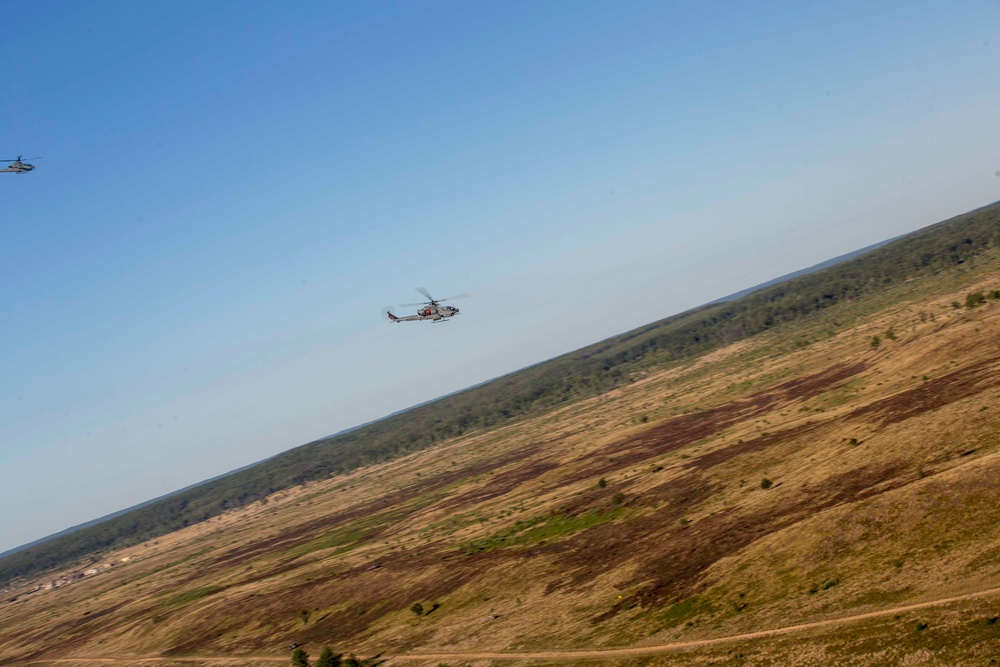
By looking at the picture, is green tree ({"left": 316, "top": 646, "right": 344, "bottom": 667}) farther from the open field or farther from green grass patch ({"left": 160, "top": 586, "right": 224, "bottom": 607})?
green grass patch ({"left": 160, "top": 586, "right": 224, "bottom": 607})

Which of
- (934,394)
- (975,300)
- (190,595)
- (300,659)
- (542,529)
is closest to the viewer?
(300,659)

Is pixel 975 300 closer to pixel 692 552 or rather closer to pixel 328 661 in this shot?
pixel 692 552

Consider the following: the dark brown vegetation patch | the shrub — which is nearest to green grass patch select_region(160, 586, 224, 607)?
the dark brown vegetation patch

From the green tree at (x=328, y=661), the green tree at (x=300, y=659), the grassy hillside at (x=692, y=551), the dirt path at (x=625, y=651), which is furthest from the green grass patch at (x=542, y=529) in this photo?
the green tree at (x=328, y=661)

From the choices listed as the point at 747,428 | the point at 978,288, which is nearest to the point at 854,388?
the point at 747,428

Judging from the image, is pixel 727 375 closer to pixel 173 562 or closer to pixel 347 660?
pixel 347 660

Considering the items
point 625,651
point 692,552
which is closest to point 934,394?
point 692,552

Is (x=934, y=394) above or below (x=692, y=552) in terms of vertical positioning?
above
